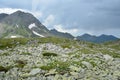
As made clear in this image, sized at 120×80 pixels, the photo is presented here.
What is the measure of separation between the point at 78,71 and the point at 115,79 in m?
4.10

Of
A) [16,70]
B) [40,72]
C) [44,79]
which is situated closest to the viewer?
[44,79]

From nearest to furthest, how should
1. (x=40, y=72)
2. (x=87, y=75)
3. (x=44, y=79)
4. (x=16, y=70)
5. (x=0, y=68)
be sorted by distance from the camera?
(x=44, y=79) → (x=87, y=75) → (x=40, y=72) → (x=16, y=70) → (x=0, y=68)

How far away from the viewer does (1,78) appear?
24609 millimetres

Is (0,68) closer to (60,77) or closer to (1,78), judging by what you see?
(1,78)

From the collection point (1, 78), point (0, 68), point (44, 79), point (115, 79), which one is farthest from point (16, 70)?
point (115, 79)

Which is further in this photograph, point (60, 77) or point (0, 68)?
point (0, 68)

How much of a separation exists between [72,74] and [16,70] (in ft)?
22.2

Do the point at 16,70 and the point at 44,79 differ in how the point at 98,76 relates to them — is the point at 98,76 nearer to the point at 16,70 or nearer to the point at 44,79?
the point at 44,79

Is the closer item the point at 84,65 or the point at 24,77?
the point at 24,77

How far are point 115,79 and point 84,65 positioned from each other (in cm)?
912

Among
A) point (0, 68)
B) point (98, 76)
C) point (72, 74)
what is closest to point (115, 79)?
point (98, 76)

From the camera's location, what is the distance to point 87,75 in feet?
82.5

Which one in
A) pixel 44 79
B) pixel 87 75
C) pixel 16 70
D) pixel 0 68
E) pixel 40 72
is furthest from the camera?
pixel 0 68

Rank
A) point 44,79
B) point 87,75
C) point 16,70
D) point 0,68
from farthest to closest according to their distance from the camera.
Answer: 1. point 0,68
2. point 16,70
3. point 87,75
4. point 44,79
